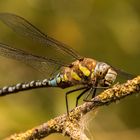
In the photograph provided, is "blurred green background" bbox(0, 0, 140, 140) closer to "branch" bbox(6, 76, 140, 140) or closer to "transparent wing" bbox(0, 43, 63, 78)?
"transparent wing" bbox(0, 43, 63, 78)

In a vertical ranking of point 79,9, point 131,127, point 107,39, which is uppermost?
point 79,9

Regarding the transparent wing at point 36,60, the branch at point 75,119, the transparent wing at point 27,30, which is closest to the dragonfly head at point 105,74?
the transparent wing at point 36,60

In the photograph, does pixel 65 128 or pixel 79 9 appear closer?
pixel 65 128

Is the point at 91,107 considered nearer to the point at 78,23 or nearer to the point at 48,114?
the point at 48,114

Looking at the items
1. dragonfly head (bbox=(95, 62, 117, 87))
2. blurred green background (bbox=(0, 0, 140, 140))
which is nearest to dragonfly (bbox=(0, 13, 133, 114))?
dragonfly head (bbox=(95, 62, 117, 87))

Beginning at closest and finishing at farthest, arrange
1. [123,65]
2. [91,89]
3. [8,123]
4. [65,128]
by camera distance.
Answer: [65,128], [91,89], [8,123], [123,65]

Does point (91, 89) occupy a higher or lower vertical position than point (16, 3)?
lower

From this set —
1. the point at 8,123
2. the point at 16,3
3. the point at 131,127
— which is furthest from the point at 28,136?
the point at 16,3
